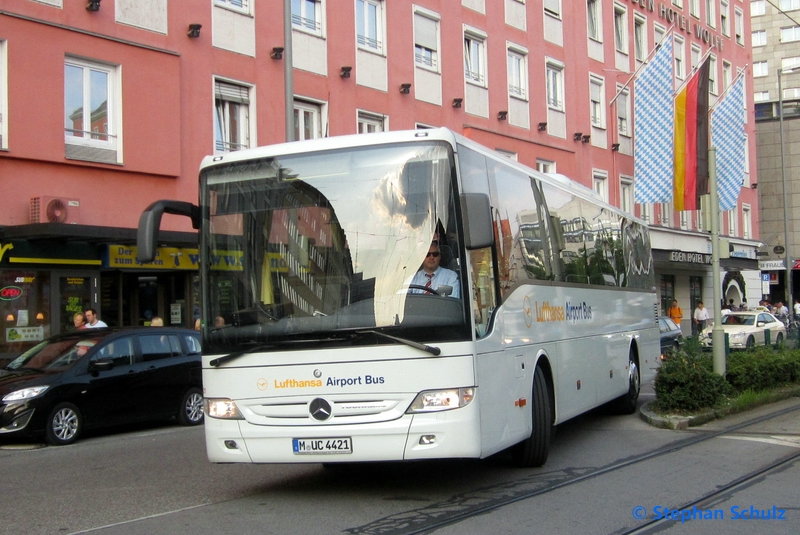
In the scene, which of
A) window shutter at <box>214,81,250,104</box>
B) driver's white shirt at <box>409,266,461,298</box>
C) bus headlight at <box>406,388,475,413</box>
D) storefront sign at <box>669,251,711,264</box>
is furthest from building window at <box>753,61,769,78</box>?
bus headlight at <box>406,388,475,413</box>

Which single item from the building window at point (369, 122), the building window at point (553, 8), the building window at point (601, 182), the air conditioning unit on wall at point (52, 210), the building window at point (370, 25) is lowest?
the air conditioning unit on wall at point (52, 210)

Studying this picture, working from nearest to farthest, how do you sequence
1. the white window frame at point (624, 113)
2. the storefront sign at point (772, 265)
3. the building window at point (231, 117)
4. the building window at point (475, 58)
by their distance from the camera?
the building window at point (231, 117) < the building window at point (475, 58) < the white window frame at point (624, 113) < the storefront sign at point (772, 265)

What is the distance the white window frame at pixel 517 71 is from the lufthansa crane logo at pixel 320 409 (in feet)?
82.9

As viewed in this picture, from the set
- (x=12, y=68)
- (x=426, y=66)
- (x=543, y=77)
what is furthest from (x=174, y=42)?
(x=543, y=77)

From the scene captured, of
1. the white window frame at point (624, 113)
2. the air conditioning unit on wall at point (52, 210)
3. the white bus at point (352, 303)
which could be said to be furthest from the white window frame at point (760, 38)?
the white bus at point (352, 303)

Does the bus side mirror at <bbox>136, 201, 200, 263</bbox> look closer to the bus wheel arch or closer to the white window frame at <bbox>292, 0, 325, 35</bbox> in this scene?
the bus wheel arch

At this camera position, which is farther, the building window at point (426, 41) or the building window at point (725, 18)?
the building window at point (725, 18)

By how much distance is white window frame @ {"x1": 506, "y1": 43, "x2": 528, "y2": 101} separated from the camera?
3155 cm

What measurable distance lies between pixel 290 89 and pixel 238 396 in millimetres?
10043

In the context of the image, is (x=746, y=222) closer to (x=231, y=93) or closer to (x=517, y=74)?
(x=517, y=74)

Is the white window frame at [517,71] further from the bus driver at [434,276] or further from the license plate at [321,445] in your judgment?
the license plate at [321,445]

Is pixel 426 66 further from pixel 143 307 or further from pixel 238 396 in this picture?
pixel 238 396

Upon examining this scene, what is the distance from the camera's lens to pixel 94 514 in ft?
24.5

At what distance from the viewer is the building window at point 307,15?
2366 centimetres
